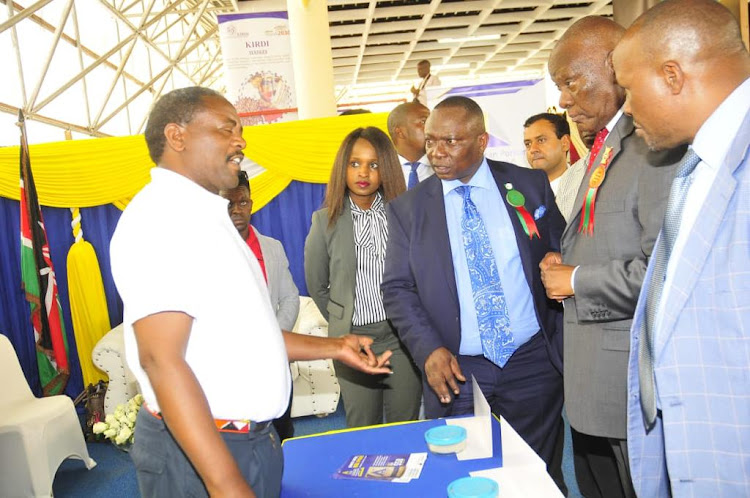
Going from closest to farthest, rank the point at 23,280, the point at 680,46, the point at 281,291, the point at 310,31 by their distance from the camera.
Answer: the point at 680,46
the point at 281,291
the point at 23,280
the point at 310,31

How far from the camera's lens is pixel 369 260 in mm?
2660

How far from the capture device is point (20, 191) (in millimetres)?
4902

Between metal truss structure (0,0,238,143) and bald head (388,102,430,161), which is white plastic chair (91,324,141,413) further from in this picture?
metal truss structure (0,0,238,143)

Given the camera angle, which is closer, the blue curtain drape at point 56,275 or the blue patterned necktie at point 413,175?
the blue patterned necktie at point 413,175

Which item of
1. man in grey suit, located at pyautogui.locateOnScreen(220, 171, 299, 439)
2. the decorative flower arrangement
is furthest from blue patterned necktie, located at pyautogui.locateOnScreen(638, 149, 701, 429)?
the decorative flower arrangement

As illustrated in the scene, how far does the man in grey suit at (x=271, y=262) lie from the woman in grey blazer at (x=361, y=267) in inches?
6.2

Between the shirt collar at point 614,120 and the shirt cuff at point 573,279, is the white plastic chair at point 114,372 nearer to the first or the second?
the shirt cuff at point 573,279

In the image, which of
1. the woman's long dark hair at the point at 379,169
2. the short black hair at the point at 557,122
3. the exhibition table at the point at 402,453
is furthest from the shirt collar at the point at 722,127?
the short black hair at the point at 557,122

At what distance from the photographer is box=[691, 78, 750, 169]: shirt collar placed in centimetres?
108

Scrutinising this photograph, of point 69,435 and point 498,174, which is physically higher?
point 498,174

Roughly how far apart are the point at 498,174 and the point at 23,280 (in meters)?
4.13

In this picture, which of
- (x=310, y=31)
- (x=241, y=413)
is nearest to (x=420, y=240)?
(x=241, y=413)

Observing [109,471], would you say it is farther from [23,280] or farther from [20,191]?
[20,191]

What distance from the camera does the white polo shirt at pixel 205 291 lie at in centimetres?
112
